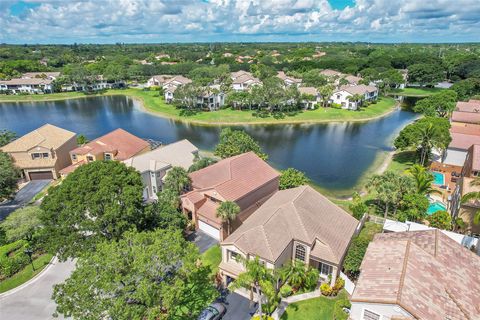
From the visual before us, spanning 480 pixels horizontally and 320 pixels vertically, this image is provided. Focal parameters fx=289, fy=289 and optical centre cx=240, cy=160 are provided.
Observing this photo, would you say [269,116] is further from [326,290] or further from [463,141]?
[326,290]

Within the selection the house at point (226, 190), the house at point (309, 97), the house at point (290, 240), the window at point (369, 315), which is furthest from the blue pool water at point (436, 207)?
the house at point (309, 97)

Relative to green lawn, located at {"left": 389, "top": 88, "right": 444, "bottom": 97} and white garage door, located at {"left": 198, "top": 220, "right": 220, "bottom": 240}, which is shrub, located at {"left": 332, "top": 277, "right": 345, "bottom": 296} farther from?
green lawn, located at {"left": 389, "top": 88, "right": 444, "bottom": 97}

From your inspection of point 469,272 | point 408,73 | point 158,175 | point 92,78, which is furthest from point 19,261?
point 408,73

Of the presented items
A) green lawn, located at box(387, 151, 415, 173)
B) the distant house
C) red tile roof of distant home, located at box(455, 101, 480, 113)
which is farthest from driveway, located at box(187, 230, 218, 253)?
the distant house

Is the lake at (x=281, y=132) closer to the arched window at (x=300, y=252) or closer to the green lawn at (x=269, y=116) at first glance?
the green lawn at (x=269, y=116)

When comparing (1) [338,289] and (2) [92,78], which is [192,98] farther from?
(1) [338,289]

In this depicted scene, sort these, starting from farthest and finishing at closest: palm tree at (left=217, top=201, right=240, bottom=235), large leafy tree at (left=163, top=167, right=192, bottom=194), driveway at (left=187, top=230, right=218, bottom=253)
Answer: large leafy tree at (left=163, top=167, right=192, bottom=194), driveway at (left=187, top=230, right=218, bottom=253), palm tree at (left=217, top=201, right=240, bottom=235)

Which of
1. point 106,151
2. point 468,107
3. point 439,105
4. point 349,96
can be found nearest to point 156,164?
point 106,151

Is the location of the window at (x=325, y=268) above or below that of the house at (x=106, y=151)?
below
